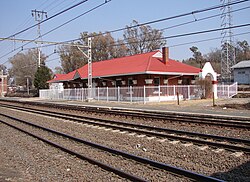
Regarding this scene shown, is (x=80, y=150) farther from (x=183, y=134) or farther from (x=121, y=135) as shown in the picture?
(x=183, y=134)

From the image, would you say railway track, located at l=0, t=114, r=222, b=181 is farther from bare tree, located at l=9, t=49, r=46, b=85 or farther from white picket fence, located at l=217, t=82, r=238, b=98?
bare tree, located at l=9, t=49, r=46, b=85

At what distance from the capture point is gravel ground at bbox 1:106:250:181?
20.3ft

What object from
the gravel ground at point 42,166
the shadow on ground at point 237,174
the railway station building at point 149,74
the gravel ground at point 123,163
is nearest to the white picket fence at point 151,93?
the railway station building at point 149,74

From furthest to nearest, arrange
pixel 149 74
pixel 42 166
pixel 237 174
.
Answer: pixel 149 74 → pixel 42 166 → pixel 237 174

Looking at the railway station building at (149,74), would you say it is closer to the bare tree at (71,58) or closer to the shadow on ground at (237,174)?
the shadow on ground at (237,174)

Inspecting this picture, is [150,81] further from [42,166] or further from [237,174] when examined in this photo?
[237,174]

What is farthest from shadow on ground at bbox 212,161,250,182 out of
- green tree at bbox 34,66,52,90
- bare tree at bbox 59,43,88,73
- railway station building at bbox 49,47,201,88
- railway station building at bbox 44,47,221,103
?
bare tree at bbox 59,43,88,73

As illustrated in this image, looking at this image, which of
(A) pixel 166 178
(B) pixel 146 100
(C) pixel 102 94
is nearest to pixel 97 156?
(A) pixel 166 178

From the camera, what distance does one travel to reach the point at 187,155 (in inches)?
302

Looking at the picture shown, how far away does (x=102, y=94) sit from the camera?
33969 mm

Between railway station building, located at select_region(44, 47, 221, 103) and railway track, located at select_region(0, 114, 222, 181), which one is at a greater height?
railway station building, located at select_region(44, 47, 221, 103)

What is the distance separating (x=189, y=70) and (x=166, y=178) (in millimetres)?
29383

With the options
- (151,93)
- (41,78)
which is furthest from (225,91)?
(41,78)

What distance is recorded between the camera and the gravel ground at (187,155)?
6.19 m
